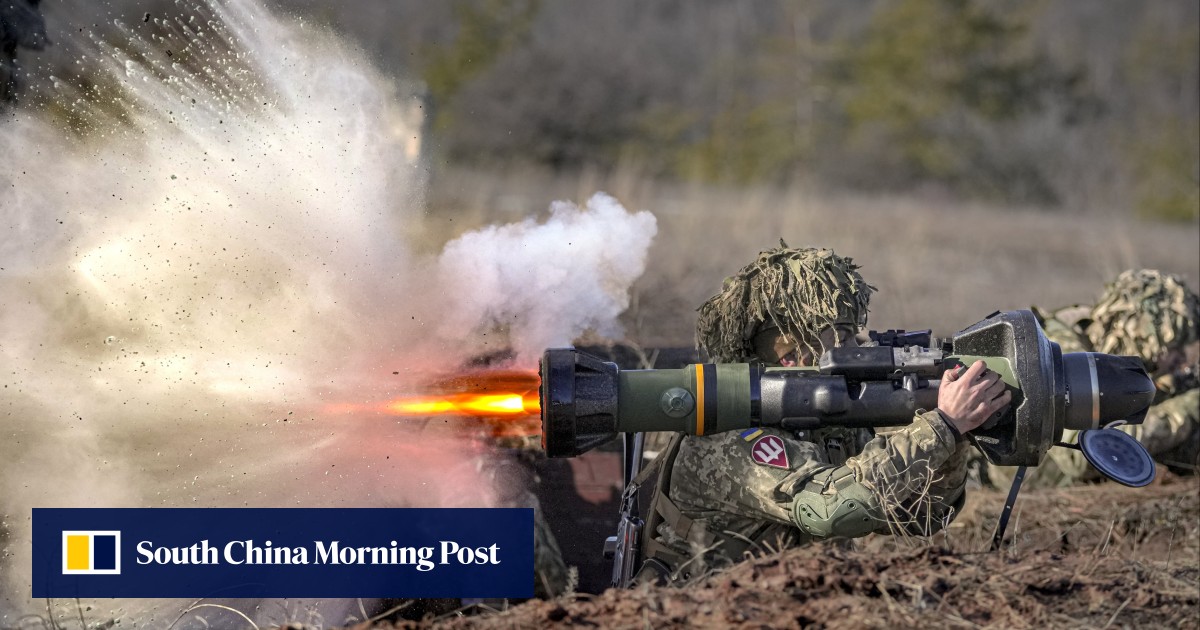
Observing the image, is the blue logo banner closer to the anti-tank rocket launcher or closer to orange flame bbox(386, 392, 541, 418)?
orange flame bbox(386, 392, 541, 418)

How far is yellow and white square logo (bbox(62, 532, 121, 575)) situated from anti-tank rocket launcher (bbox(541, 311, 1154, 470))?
1781 mm

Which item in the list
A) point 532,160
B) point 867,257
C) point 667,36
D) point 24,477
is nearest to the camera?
point 24,477

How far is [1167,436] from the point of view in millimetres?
7105

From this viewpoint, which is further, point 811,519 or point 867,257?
point 867,257

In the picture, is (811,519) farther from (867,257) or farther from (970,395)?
(867,257)

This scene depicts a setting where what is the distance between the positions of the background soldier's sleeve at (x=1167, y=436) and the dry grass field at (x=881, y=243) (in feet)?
7.67

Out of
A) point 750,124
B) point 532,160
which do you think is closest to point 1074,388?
point 532,160

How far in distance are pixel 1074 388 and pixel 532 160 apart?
16852 mm

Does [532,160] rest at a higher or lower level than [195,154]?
higher

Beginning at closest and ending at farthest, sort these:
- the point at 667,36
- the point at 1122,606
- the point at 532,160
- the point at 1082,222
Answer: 1. the point at 1122,606
2. the point at 532,160
3. the point at 1082,222
4. the point at 667,36

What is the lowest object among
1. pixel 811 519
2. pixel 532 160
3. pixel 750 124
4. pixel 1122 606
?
pixel 1122 606

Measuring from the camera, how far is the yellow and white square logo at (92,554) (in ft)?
15.0

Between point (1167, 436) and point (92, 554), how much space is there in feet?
18.7

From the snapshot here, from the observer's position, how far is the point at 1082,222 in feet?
73.5
